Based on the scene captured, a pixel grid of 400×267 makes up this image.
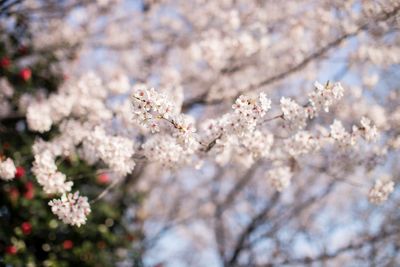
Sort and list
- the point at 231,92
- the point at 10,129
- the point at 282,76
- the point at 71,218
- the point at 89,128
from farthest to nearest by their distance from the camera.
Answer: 1. the point at 231,92
2. the point at 10,129
3. the point at 282,76
4. the point at 89,128
5. the point at 71,218

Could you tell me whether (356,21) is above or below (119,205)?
above

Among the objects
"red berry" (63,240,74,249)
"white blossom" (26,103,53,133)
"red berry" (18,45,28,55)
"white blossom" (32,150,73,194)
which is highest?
"red berry" (18,45,28,55)

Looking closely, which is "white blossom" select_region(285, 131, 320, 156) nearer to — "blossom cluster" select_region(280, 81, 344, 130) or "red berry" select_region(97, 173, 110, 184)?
"blossom cluster" select_region(280, 81, 344, 130)

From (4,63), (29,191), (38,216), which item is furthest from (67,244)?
(4,63)

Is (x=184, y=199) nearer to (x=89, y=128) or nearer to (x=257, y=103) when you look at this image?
(x=89, y=128)

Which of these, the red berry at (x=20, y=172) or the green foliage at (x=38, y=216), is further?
the green foliage at (x=38, y=216)

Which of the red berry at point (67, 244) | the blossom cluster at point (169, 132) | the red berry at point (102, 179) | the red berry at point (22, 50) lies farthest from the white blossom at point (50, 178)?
the red berry at point (22, 50)

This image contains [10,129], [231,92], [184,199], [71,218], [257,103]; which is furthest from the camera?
[184,199]

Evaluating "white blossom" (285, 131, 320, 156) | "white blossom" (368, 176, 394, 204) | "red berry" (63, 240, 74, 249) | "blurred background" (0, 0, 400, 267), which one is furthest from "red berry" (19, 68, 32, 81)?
"white blossom" (368, 176, 394, 204)

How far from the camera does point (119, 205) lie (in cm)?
676

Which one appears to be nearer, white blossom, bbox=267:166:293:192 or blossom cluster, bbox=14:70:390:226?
blossom cluster, bbox=14:70:390:226

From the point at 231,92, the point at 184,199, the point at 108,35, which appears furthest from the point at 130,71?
the point at 184,199

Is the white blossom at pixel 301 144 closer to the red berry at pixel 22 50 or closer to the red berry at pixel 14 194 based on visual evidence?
the red berry at pixel 14 194

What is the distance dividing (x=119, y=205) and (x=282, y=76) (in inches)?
124
